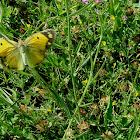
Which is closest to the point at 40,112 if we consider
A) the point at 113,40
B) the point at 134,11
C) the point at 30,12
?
the point at 113,40

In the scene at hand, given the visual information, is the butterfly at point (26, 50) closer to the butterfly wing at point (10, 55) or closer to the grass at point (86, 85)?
the butterfly wing at point (10, 55)

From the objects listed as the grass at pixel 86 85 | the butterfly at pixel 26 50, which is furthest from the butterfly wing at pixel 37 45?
the grass at pixel 86 85

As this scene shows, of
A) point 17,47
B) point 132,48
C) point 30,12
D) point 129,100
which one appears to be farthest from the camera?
point 30,12

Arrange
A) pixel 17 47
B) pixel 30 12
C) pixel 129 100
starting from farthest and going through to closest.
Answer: pixel 30 12
pixel 129 100
pixel 17 47

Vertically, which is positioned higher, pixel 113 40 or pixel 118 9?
pixel 118 9

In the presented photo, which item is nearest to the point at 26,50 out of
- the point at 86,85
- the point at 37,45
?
the point at 37,45

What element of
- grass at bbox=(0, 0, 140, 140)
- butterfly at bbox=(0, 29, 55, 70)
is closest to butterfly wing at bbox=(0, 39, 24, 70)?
butterfly at bbox=(0, 29, 55, 70)

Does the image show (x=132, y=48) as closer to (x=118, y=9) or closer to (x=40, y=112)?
(x=118, y=9)

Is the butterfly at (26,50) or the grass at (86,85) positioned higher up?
the butterfly at (26,50)

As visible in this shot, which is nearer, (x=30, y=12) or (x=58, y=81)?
(x=58, y=81)
